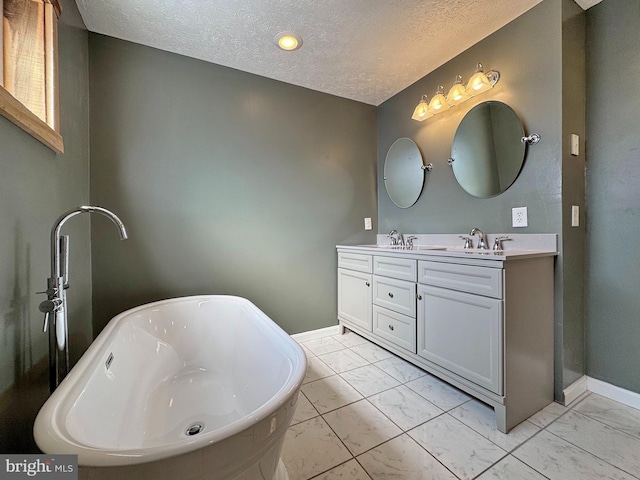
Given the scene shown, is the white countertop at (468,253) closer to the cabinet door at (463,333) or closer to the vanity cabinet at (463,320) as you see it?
the vanity cabinet at (463,320)

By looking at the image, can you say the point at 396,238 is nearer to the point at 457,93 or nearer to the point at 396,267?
the point at 396,267

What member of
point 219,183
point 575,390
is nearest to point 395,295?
point 575,390

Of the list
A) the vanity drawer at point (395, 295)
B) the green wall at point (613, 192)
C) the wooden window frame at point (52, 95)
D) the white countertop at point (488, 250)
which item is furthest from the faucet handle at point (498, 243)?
the wooden window frame at point (52, 95)

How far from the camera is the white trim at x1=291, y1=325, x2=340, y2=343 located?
2393 millimetres

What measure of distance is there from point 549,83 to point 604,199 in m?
0.74

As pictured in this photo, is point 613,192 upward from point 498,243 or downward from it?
upward

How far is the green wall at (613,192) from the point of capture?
1436 mm

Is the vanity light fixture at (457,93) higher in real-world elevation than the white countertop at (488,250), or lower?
higher

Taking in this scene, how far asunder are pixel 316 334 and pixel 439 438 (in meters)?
1.37

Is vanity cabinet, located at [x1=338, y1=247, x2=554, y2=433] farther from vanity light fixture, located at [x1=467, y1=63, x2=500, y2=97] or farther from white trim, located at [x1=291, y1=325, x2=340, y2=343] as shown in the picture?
vanity light fixture, located at [x1=467, y1=63, x2=500, y2=97]

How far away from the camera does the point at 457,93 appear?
1873 mm

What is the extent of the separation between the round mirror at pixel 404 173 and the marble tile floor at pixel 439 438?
5.02ft

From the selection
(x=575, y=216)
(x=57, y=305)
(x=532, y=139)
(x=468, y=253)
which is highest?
(x=532, y=139)

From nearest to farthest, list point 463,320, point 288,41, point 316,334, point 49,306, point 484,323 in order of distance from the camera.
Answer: point 49,306
point 484,323
point 463,320
point 288,41
point 316,334
